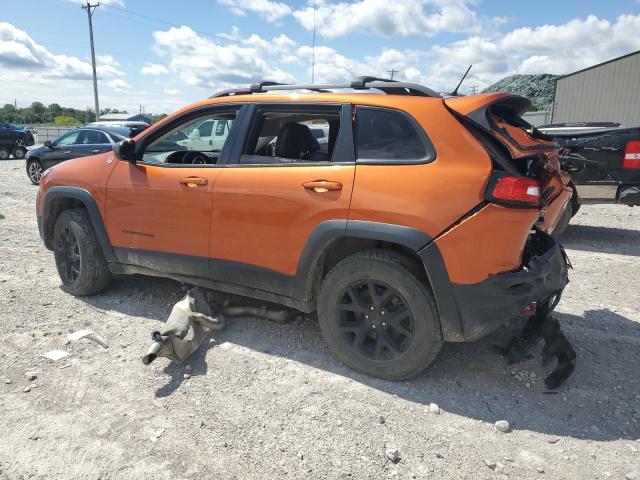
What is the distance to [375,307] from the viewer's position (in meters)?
3.03

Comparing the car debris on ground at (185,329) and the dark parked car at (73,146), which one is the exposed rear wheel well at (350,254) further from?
the dark parked car at (73,146)

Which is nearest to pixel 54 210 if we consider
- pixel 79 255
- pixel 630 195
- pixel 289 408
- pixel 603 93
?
pixel 79 255

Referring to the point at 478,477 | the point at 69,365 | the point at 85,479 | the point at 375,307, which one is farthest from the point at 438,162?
the point at 69,365

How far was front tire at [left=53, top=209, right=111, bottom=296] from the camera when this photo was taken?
4293 millimetres

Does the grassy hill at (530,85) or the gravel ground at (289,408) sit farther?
the grassy hill at (530,85)

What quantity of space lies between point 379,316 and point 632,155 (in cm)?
503

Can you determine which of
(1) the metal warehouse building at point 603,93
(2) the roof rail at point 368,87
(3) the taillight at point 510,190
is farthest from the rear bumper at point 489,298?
(1) the metal warehouse building at point 603,93

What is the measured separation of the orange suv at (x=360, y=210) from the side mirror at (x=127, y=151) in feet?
0.04

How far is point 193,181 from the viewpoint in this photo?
11.7 ft

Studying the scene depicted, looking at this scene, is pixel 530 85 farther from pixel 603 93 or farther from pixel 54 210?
pixel 54 210

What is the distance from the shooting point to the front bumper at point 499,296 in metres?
2.71

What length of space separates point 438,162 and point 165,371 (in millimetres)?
2189

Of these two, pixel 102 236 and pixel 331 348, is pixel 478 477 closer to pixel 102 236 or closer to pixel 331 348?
pixel 331 348

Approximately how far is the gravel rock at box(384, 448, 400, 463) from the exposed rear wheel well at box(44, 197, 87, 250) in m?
3.42
